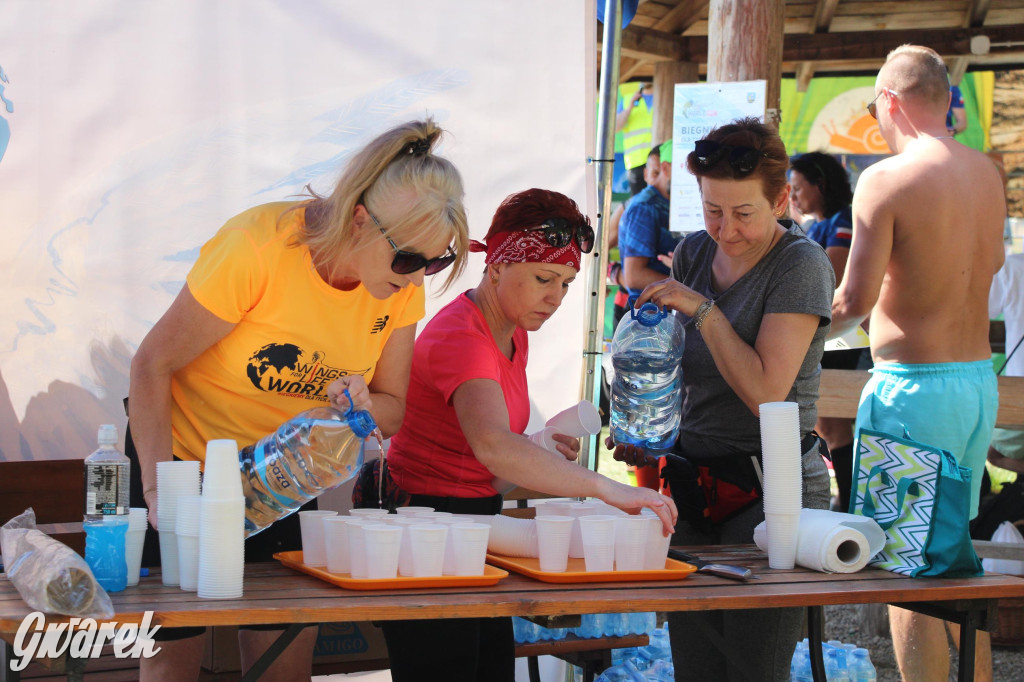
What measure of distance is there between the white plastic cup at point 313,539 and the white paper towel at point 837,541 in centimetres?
108

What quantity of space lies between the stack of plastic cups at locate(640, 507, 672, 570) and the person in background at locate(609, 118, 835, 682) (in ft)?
1.46

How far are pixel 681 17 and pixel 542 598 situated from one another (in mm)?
6834

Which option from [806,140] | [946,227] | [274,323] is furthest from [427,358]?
[806,140]

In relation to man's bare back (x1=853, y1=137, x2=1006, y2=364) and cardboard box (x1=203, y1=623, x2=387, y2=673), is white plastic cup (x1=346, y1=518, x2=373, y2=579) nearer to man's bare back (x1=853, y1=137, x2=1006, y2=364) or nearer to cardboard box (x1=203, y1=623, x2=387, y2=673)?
cardboard box (x1=203, y1=623, x2=387, y2=673)

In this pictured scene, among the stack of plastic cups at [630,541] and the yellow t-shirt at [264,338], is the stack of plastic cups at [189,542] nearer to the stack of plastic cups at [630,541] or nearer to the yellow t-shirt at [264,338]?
the yellow t-shirt at [264,338]

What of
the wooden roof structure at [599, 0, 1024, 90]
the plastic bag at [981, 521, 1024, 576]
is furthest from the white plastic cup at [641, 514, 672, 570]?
the wooden roof structure at [599, 0, 1024, 90]

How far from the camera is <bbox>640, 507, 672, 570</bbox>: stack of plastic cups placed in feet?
6.84

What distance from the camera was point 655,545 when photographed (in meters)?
2.09

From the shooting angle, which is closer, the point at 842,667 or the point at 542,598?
the point at 542,598

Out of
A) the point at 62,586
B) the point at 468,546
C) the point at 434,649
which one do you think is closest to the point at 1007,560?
the point at 434,649

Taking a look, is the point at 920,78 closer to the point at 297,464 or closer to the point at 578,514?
the point at 578,514

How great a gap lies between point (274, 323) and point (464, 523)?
0.66 m

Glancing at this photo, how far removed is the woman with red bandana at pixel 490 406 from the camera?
218cm

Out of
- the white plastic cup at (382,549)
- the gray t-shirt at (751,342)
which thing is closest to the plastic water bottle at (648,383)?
the gray t-shirt at (751,342)
